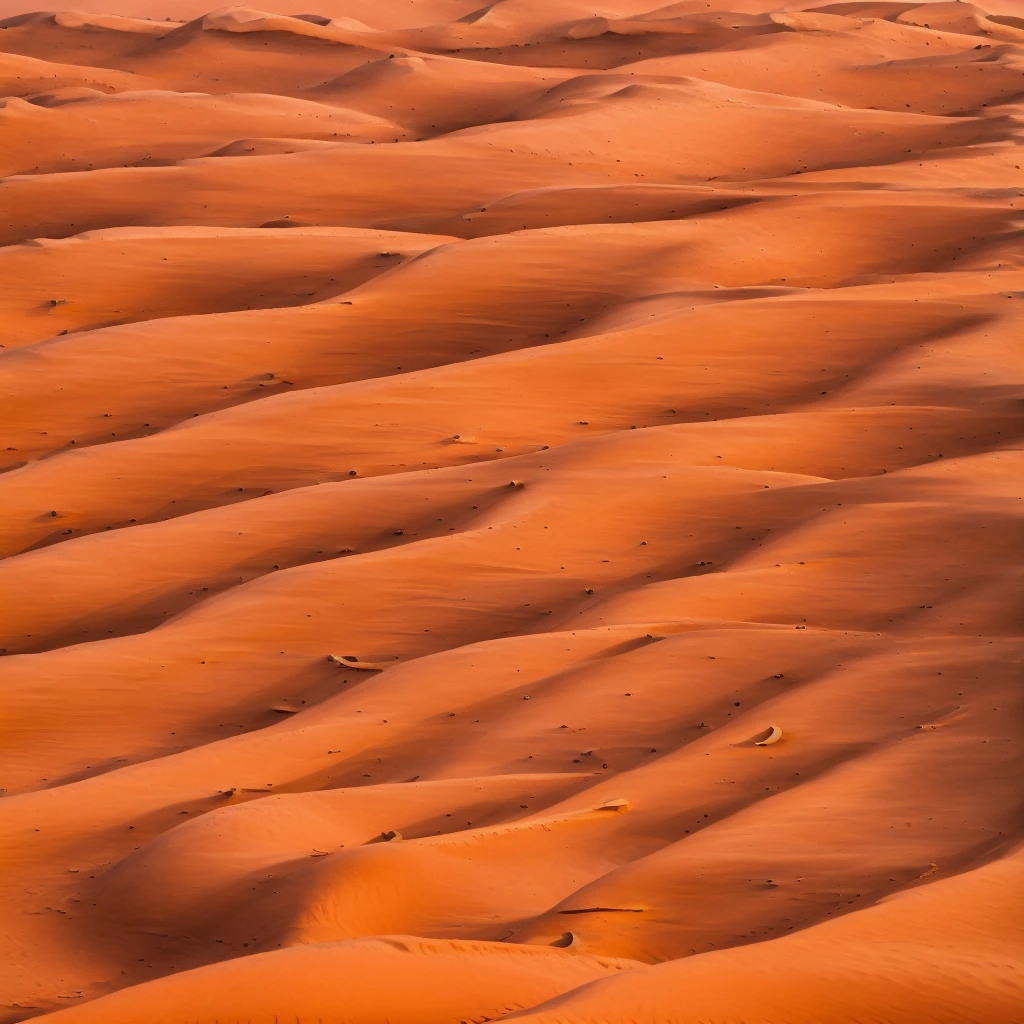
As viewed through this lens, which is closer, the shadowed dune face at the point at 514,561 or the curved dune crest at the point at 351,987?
the curved dune crest at the point at 351,987

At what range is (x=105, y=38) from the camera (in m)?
16.2

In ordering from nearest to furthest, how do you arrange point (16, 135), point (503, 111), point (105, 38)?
point (16, 135), point (503, 111), point (105, 38)

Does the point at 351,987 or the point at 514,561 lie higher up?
the point at 351,987

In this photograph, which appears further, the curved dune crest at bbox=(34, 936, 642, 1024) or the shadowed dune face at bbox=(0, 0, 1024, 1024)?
the shadowed dune face at bbox=(0, 0, 1024, 1024)

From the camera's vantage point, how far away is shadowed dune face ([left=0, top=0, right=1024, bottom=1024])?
3.70 m

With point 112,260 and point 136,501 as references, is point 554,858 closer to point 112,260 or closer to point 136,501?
point 136,501

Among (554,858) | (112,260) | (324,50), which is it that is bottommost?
(554,858)

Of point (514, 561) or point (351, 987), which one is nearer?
point (351, 987)

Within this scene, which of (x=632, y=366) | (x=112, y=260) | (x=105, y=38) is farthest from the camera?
(x=105, y=38)

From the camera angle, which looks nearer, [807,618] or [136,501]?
[807,618]

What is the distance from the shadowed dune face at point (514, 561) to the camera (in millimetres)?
3699

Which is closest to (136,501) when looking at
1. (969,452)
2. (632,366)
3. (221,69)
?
(632,366)

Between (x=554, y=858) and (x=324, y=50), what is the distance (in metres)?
12.8

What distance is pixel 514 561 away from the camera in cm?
616
